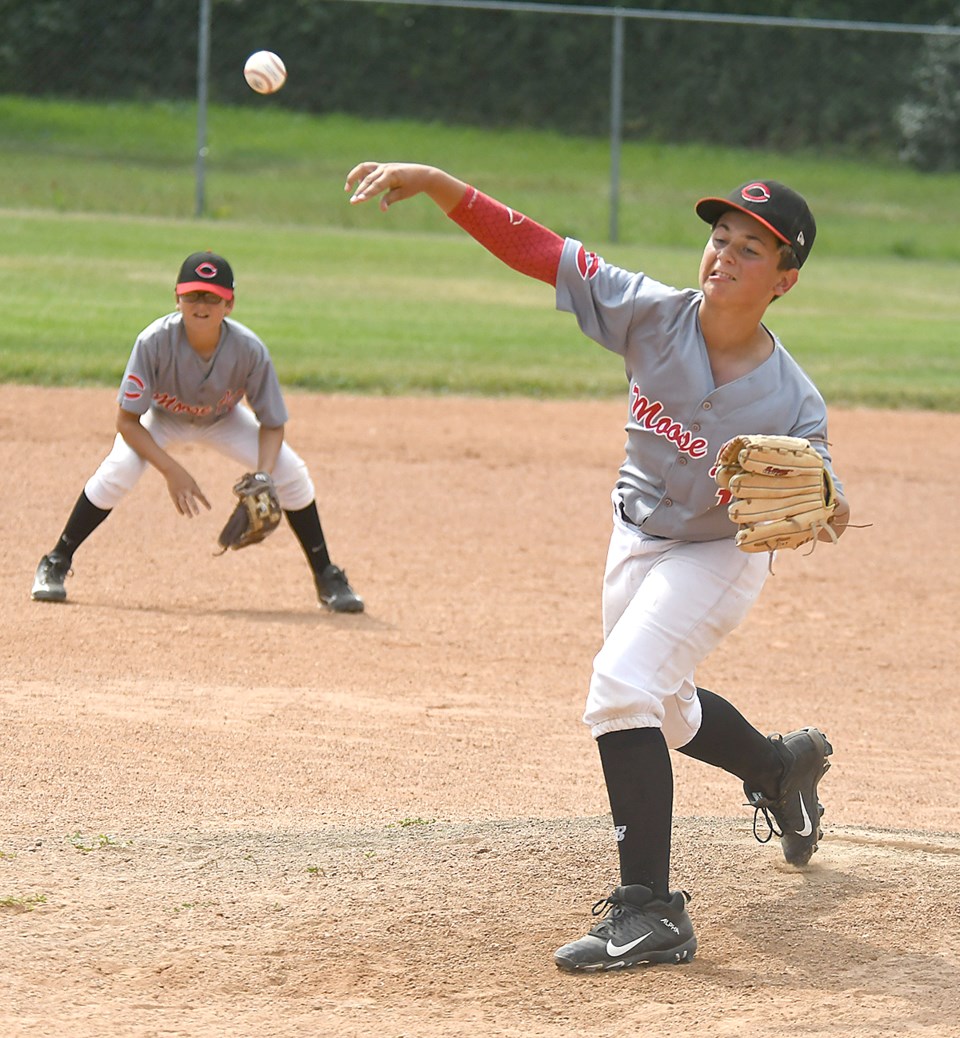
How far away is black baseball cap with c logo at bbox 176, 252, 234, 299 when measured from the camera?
627cm

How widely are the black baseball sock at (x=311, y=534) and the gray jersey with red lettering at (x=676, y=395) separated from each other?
3303 millimetres

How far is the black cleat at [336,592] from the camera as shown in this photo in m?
6.79

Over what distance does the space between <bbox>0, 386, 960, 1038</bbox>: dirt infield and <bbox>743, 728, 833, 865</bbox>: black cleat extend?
75mm

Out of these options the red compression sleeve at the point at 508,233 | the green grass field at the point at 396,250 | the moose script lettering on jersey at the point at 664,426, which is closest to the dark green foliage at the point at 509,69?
the green grass field at the point at 396,250

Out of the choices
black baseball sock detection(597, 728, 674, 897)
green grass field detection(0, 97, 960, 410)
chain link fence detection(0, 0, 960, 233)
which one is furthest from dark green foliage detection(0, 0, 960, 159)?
black baseball sock detection(597, 728, 674, 897)

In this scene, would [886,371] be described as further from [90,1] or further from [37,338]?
[90,1]

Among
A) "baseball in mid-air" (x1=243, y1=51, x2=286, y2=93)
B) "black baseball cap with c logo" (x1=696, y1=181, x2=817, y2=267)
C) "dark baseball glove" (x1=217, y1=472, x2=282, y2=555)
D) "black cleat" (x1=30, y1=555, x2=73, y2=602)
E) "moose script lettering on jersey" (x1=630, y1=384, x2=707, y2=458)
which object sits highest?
"baseball in mid-air" (x1=243, y1=51, x2=286, y2=93)

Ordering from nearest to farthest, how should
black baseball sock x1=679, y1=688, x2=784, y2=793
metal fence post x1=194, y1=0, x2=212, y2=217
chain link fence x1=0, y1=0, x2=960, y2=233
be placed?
1. black baseball sock x1=679, y1=688, x2=784, y2=793
2. metal fence post x1=194, y1=0, x2=212, y2=217
3. chain link fence x1=0, y1=0, x2=960, y2=233

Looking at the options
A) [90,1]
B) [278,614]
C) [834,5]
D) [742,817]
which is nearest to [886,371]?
[278,614]

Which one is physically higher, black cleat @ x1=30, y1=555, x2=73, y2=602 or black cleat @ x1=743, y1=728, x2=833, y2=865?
black cleat @ x1=743, y1=728, x2=833, y2=865

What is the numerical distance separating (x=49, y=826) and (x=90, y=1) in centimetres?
2107

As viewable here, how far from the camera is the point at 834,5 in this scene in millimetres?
30609

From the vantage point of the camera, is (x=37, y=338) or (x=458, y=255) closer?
(x=37, y=338)

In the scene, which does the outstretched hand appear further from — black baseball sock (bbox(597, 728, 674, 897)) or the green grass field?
the green grass field
